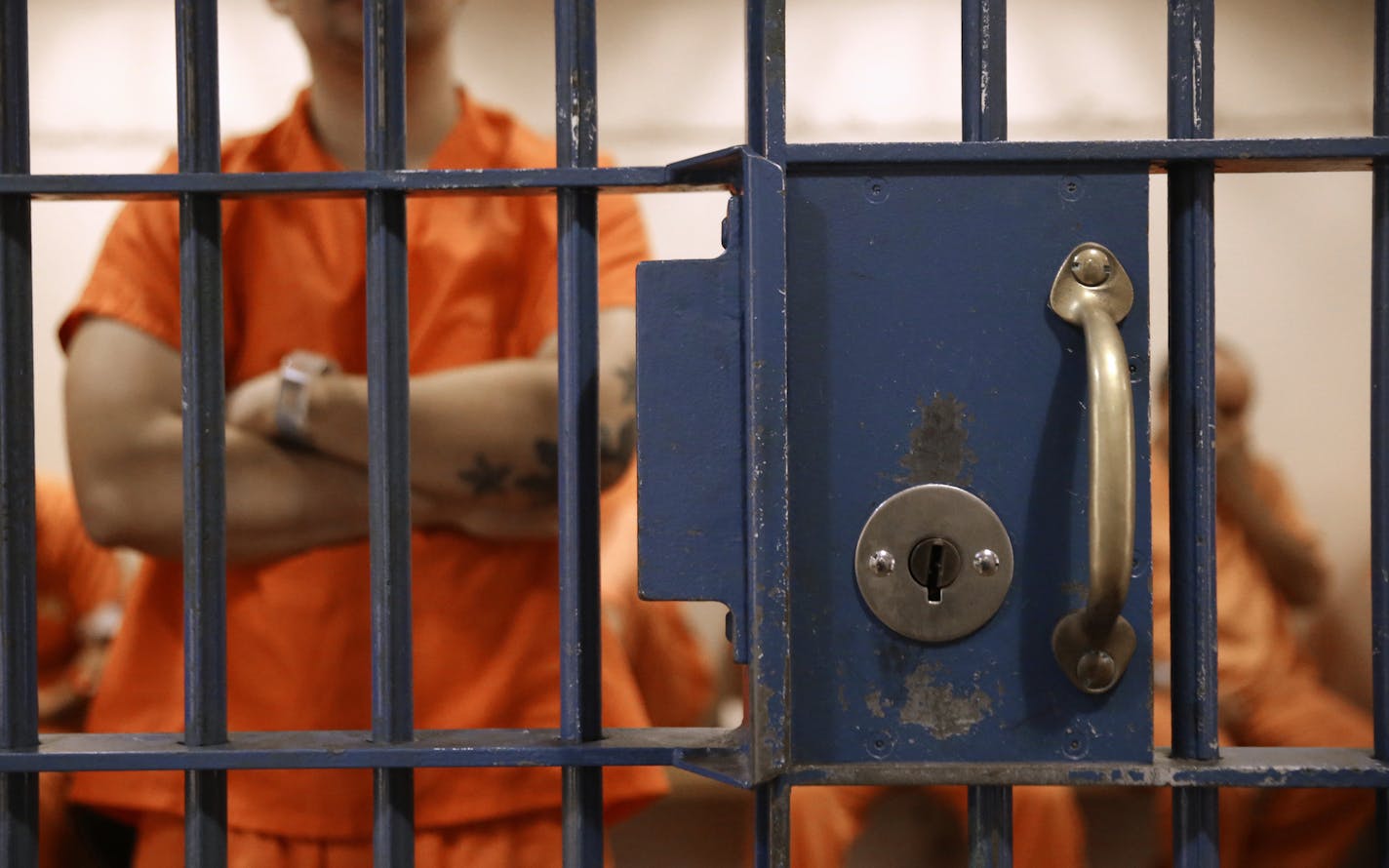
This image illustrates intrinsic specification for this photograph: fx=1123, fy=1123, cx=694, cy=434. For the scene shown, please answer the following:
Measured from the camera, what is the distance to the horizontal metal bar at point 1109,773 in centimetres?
81

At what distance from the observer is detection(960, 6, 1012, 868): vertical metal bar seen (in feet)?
2.81

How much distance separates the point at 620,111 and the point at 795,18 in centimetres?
33

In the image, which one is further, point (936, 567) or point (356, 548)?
point (356, 548)

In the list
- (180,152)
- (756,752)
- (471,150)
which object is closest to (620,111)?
(471,150)

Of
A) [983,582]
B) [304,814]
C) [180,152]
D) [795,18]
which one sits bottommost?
[304,814]

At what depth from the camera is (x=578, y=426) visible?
88 cm

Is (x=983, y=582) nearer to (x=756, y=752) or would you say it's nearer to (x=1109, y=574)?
(x=1109, y=574)

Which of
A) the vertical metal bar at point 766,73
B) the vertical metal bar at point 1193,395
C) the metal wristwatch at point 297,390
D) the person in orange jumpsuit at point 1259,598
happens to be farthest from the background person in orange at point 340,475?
the person in orange jumpsuit at point 1259,598

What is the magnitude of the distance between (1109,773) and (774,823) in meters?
0.25

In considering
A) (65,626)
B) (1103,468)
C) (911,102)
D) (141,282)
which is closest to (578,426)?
(1103,468)

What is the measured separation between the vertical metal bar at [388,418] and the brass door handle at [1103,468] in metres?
0.50

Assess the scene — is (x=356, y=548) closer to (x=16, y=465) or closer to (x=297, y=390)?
(x=297, y=390)

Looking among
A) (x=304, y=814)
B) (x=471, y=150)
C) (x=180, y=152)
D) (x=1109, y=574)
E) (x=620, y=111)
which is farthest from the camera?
(x=620, y=111)

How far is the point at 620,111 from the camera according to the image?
186 centimetres
